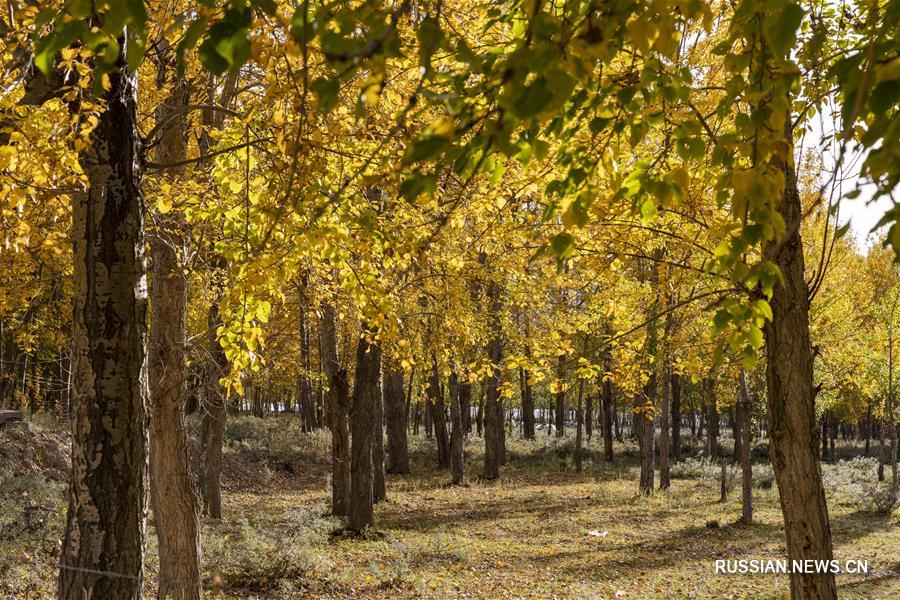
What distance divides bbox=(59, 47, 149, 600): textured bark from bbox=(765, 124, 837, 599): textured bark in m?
3.78

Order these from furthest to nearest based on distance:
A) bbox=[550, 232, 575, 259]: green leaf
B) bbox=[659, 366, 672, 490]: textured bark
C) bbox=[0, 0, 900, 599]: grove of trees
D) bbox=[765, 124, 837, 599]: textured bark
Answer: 1. bbox=[659, 366, 672, 490]: textured bark
2. bbox=[765, 124, 837, 599]: textured bark
3. bbox=[550, 232, 575, 259]: green leaf
4. bbox=[0, 0, 900, 599]: grove of trees

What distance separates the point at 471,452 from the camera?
86.4 feet

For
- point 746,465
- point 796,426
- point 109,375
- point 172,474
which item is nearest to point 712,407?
point 746,465

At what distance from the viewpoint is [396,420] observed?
20281mm

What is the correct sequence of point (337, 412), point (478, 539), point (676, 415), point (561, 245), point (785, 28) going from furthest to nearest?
point (676, 415) → point (478, 539) → point (337, 412) → point (561, 245) → point (785, 28)

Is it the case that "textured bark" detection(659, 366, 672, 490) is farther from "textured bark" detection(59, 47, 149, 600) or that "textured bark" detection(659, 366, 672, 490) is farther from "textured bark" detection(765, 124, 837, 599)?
"textured bark" detection(59, 47, 149, 600)

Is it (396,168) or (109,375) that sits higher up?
(396,168)

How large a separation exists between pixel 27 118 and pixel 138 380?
166 cm

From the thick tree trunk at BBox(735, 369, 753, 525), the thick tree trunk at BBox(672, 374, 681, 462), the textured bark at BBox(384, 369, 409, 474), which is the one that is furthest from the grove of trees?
the thick tree trunk at BBox(672, 374, 681, 462)

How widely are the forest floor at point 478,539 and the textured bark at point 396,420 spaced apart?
123 cm

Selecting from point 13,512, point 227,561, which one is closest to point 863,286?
point 227,561

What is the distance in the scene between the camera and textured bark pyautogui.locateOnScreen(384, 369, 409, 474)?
65.9 ft

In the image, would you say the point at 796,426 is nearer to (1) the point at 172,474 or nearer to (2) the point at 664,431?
(1) the point at 172,474

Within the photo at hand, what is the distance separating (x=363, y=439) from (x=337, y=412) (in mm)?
795
